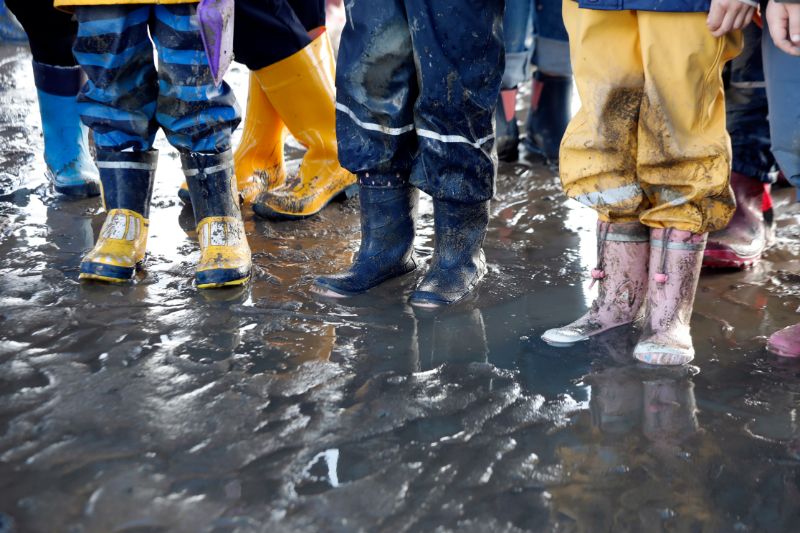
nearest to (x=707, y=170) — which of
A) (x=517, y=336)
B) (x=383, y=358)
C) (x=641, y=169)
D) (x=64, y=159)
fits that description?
(x=641, y=169)

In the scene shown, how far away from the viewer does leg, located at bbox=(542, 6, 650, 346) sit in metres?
1.84

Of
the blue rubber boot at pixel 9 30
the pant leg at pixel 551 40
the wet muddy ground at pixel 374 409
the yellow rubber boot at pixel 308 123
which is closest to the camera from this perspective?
the wet muddy ground at pixel 374 409

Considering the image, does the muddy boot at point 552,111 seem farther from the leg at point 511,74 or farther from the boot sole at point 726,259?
the boot sole at point 726,259

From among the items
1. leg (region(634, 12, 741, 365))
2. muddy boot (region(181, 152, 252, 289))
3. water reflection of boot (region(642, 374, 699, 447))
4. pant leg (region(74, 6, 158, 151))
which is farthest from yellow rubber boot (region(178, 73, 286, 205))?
water reflection of boot (region(642, 374, 699, 447))

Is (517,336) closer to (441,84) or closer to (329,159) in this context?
(441,84)

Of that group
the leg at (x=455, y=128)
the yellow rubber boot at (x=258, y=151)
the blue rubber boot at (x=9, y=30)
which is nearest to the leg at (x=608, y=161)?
the leg at (x=455, y=128)

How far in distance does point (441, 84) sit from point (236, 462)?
1.10m

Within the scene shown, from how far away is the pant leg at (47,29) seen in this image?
117 inches

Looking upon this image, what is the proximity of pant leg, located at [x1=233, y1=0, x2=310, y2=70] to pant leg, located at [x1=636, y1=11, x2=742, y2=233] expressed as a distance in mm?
1422

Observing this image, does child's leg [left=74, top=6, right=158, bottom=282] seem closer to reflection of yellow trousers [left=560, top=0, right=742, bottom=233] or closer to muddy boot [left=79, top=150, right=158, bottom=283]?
muddy boot [left=79, top=150, right=158, bottom=283]

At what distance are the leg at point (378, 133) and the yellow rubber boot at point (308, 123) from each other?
0.66 meters

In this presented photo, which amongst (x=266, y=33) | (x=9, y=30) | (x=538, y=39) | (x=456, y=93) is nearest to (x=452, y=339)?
(x=456, y=93)

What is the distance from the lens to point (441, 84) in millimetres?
2145

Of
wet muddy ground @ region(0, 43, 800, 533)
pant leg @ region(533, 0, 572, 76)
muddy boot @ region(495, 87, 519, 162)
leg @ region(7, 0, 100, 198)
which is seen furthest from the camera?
muddy boot @ region(495, 87, 519, 162)
